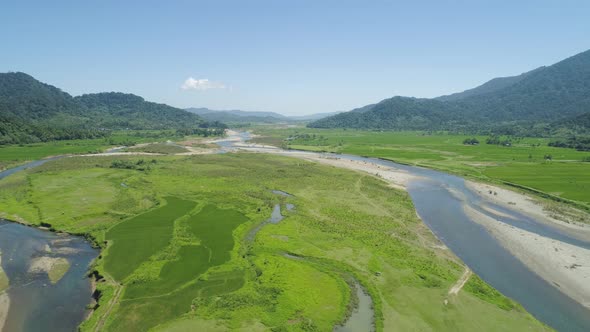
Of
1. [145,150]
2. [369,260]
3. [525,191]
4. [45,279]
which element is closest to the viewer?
[45,279]

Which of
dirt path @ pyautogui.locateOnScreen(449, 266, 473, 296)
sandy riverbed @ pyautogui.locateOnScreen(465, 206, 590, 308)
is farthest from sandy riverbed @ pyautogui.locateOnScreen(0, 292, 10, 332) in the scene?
sandy riverbed @ pyautogui.locateOnScreen(465, 206, 590, 308)

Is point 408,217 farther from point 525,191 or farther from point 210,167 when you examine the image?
point 210,167

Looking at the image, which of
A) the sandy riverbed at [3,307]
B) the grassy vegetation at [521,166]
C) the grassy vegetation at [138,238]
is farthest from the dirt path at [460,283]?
the grassy vegetation at [521,166]

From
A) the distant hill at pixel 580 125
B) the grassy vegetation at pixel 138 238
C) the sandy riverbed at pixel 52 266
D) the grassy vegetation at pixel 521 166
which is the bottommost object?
the sandy riverbed at pixel 52 266

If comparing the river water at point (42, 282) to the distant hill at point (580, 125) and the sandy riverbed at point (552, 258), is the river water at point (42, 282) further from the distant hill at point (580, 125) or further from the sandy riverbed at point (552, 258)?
the distant hill at point (580, 125)

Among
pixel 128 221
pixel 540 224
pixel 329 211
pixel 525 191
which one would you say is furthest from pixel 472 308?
pixel 525 191

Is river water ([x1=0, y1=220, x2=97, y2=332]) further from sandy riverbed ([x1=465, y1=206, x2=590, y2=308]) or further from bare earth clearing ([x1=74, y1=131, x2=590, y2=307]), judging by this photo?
sandy riverbed ([x1=465, y1=206, x2=590, y2=308])
